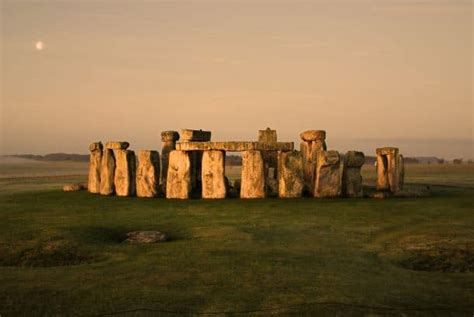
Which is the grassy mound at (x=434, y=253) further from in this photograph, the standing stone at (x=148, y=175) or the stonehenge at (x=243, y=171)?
the standing stone at (x=148, y=175)

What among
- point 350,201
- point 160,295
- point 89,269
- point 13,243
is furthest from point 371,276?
point 350,201

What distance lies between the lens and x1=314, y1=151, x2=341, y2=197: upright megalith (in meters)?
22.7

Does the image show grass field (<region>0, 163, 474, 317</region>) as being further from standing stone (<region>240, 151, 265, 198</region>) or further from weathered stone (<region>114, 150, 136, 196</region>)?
weathered stone (<region>114, 150, 136, 196</region>)

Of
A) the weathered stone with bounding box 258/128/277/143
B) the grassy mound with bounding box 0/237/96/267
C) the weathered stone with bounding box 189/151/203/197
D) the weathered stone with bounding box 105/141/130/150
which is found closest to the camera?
the grassy mound with bounding box 0/237/96/267

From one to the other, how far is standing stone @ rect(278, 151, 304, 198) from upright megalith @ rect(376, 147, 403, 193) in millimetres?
4260

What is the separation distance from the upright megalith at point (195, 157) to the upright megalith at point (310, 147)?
175 inches

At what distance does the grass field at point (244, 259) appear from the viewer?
9.34 meters

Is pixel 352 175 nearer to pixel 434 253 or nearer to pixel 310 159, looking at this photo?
pixel 310 159

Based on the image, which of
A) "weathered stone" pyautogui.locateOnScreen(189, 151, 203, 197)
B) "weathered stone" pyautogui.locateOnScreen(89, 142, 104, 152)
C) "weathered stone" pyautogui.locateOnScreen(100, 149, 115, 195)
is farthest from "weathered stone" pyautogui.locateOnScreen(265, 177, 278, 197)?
"weathered stone" pyautogui.locateOnScreen(89, 142, 104, 152)

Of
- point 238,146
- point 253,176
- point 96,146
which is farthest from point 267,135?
point 96,146

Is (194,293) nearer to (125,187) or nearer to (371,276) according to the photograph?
(371,276)

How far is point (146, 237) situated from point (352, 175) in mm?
10945

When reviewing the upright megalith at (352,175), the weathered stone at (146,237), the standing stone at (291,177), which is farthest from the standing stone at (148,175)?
the weathered stone at (146,237)

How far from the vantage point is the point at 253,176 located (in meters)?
22.7
